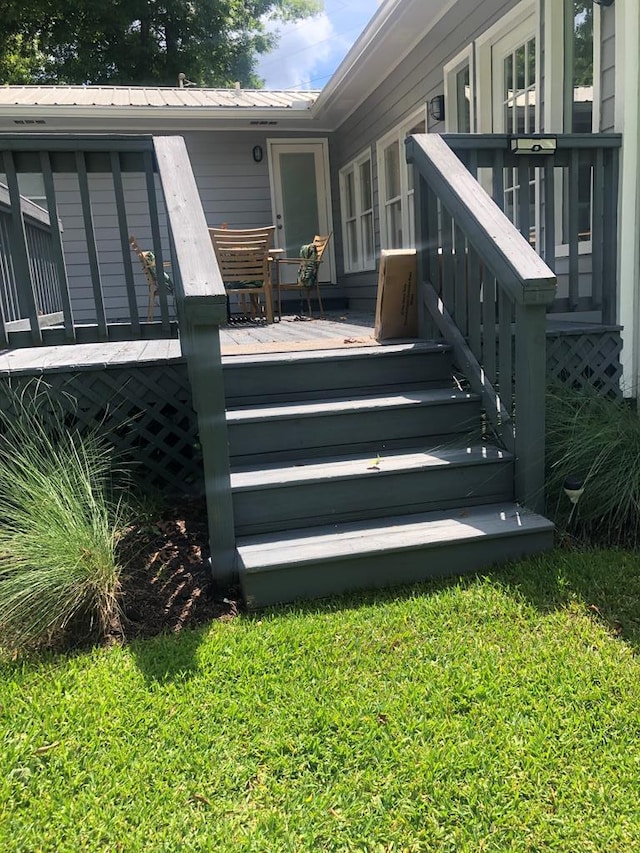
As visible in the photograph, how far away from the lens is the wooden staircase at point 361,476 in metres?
2.56

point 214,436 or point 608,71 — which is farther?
point 608,71

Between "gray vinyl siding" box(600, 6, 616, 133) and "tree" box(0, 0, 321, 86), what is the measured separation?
16028 millimetres

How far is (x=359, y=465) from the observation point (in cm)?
295

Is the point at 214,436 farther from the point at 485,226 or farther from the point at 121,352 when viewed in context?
the point at 485,226

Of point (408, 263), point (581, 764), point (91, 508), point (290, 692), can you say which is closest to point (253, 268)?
point (408, 263)

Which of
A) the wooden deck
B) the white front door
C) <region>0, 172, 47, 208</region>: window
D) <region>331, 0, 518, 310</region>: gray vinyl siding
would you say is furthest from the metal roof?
the wooden deck

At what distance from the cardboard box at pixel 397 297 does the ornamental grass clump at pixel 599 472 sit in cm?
116

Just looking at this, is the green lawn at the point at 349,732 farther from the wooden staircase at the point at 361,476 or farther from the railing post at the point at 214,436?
the railing post at the point at 214,436

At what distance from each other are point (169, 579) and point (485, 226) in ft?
6.74

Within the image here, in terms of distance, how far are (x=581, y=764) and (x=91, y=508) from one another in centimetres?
197

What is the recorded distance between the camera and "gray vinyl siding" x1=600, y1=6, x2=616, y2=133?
3623 mm

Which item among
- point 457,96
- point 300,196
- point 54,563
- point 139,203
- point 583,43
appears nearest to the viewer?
point 54,563

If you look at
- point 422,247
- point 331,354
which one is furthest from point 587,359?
point 331,354

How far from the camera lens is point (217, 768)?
1.70 m
